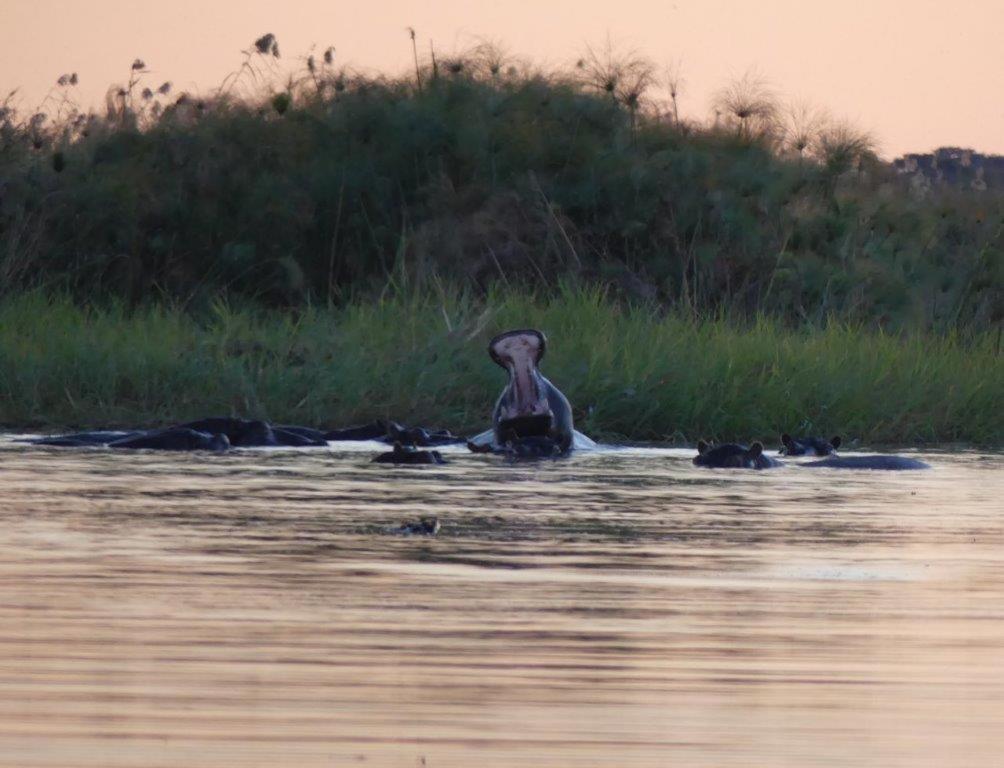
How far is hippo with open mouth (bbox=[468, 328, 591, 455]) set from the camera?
11.2 metres

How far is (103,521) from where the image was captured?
712 centimetres

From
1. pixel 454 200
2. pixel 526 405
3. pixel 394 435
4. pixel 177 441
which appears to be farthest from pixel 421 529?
pixel 454 200

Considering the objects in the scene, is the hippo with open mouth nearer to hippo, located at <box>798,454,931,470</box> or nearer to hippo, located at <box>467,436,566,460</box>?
hippo, located at <box>467,436,566,460</box>

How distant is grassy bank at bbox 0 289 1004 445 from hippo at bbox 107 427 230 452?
4.82 ft

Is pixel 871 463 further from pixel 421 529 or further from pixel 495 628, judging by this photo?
pixel 495 628

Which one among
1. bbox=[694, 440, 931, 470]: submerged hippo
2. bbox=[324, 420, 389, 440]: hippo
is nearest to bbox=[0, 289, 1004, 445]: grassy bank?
bbox=[324, 420, 389, 440]: hippo

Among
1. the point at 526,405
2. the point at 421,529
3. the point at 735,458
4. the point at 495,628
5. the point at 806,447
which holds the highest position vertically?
the point at 495,628

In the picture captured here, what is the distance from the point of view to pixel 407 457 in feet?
33.2

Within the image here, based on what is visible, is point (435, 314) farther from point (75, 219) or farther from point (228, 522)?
point (228, 522)

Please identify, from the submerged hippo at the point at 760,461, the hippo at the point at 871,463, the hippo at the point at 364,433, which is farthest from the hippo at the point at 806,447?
the hippo at the point at 364,433

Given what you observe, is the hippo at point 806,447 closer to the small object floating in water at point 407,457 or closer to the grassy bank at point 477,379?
the grassy bank at point 477,379

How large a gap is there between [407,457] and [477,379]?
2991mm

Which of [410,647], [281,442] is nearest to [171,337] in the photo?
[281,442]

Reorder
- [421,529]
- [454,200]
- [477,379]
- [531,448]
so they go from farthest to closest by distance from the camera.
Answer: [454,200]
[477,379]
[531,448]
[421,529]
